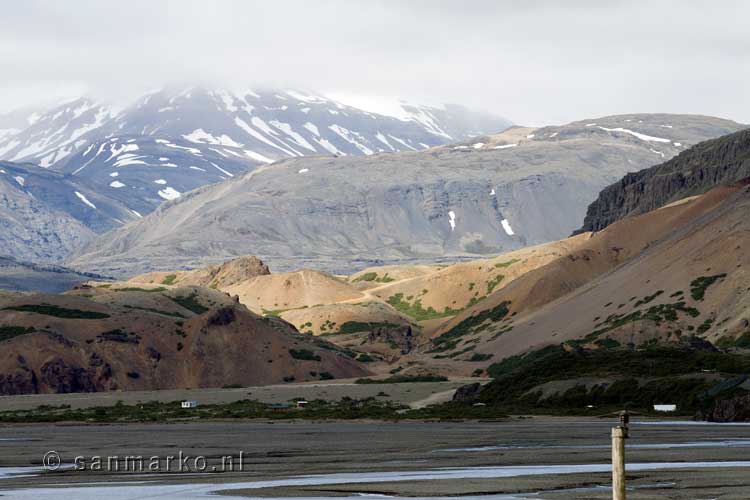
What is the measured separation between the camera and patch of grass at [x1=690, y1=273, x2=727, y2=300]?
163625 millimetres

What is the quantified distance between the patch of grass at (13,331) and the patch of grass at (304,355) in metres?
33.3

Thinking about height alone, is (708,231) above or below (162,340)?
above

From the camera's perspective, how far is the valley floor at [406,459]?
39312mm

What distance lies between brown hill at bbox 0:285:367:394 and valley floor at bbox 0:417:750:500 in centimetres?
6593

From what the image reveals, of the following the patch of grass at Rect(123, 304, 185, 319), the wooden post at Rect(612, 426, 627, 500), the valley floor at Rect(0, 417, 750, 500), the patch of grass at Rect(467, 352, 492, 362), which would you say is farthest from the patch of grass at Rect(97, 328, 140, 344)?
the wooden post at Rect(612, 426, 627, 500)

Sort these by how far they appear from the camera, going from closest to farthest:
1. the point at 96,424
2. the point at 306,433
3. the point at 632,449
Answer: the point at 632,449, the point at 306,433, the point at 96,424

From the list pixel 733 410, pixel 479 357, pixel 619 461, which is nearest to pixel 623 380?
pixel 733 410

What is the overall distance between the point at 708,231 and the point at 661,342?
35494 mm

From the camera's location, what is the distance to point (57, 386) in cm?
14875

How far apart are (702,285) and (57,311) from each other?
82769mm

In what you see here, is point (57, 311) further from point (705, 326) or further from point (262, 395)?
point (705, 326)

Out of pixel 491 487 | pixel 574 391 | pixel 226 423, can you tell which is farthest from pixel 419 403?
pixel 491 487

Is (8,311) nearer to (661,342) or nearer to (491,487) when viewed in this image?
(661,342)

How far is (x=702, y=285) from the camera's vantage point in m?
165
